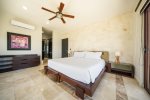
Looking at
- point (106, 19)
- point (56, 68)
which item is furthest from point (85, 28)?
point (56, 68)

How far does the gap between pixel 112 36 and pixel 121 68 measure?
5.01ft

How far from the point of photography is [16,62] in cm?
362

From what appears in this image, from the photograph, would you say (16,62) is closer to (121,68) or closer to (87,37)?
(87,37)

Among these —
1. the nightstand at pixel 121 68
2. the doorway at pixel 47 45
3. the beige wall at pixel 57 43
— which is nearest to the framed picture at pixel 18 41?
the beige wall at pixel 57 43

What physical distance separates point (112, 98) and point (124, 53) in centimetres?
231

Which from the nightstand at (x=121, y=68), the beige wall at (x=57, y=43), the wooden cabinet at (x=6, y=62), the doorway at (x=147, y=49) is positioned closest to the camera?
the doorway at (x=147, y=49)

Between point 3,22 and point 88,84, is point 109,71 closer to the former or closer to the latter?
point 88,84

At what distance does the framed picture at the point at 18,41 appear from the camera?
374cm


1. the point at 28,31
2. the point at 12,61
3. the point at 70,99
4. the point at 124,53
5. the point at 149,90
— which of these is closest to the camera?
the point at 70,99

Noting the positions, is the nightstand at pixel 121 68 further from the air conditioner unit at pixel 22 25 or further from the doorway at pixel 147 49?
the air conditioner unit at pixel 22 25

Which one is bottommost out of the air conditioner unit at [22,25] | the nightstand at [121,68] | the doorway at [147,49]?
the nightstand at [121,68]

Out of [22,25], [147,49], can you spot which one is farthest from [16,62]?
[147,49]

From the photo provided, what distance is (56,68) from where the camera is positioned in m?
2.49

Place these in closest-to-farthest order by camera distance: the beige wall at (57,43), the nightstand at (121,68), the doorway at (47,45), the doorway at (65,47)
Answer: the nightstand at (121,68), the doorway at (65,47), the beige wall at (57,43), the doorway at (47,45)
